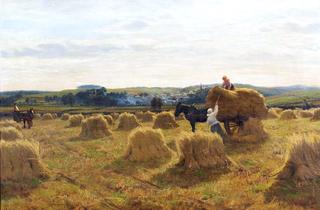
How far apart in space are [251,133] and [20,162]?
1469 centimetres

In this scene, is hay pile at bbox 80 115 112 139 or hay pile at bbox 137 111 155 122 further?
hay pile at bbox 137 111 155 122

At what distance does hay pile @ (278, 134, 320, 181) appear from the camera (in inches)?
566

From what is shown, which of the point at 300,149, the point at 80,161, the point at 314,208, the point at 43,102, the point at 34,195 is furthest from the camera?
the point at 43,102

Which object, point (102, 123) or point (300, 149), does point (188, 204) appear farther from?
point (102, 123)

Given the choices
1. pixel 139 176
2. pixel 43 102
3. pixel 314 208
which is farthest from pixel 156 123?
pixel 314 208

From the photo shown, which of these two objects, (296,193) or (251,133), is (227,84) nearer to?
(251,133)

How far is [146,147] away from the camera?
2081cm

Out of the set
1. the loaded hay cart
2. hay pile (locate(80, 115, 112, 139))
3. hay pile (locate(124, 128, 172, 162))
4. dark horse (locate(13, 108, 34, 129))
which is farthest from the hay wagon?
→ dark horse (locate(13, 108, 34, 129))

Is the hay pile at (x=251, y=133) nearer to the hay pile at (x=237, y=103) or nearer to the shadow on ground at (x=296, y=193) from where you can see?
the hay pile at (x=237, y=103)

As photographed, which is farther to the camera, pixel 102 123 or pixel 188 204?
pixel 102 123

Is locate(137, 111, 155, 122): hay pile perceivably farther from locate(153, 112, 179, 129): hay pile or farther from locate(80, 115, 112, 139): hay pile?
locate(80, 115, 112, 139): hay pile

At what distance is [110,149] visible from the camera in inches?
986

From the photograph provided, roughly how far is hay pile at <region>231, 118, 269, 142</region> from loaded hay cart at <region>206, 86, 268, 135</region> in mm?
419

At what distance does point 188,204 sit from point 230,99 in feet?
47.2
